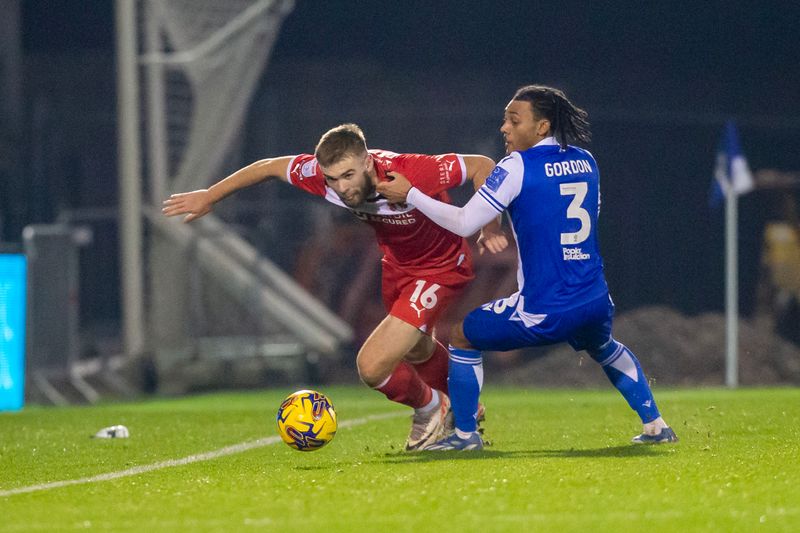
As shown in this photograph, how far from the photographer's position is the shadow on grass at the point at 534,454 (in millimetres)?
6945

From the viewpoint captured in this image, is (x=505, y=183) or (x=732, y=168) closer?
(x=505, y=183)

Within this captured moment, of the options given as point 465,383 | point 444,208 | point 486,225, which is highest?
point 444,208

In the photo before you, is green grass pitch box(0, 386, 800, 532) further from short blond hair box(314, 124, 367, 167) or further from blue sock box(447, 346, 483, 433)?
short blond hair box(314, 124, 367, 167)

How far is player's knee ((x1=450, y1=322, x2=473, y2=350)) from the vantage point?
718 centimetres

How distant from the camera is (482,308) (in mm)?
7145

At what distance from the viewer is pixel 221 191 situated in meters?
7.85

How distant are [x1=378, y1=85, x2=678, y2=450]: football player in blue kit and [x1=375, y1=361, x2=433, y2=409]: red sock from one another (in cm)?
41

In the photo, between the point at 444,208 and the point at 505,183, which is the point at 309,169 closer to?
the point at 444,208

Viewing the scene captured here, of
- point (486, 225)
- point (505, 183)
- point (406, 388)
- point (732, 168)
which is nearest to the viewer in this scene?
point (505, 183)

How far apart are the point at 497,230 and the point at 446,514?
98.6 inches

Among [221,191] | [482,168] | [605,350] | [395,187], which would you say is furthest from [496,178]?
[221,191]

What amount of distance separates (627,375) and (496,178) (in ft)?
3.85

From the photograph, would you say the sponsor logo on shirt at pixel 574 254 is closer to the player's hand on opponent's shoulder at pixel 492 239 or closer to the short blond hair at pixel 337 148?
the player's hand on opponent's shoulder at pixel 492 239

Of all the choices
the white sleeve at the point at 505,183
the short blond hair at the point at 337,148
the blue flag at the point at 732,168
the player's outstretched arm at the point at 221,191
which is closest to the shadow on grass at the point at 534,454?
the white sleeve at the point at 505,183
